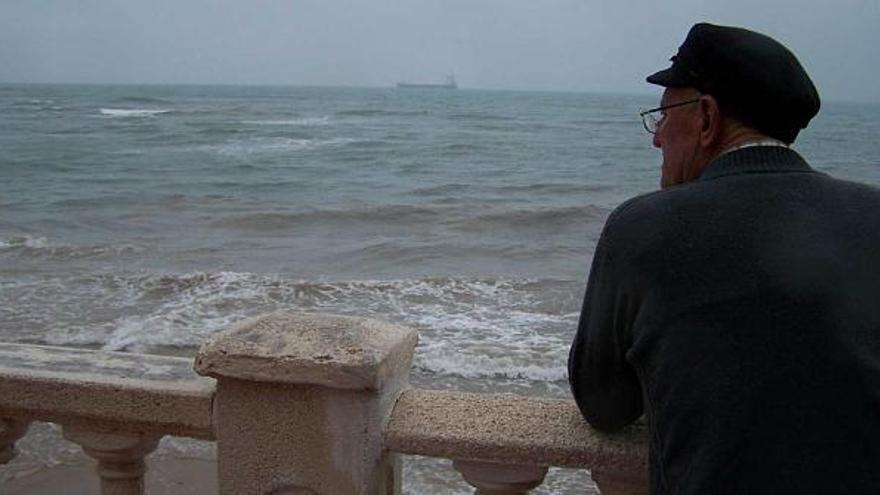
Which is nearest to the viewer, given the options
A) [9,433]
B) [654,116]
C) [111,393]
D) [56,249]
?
[654,116]

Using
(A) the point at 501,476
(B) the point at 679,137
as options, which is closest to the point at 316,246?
(A) the point at 501,476

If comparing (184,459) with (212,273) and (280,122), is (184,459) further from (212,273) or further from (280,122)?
(280,122)

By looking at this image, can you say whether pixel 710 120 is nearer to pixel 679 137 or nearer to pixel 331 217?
pixel 679 137

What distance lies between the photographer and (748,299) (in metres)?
1.46

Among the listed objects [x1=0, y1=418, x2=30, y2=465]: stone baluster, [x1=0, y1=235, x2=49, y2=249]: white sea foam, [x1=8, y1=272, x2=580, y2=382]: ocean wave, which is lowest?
[x1=0, y1=235, x2=49, y2=249]: white sea foam

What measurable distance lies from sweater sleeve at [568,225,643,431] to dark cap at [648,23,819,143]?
0.34m

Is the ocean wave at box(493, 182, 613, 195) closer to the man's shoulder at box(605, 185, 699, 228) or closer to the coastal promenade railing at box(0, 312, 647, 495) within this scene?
the coastal promenade railing at box(0, 312, 647, 495)

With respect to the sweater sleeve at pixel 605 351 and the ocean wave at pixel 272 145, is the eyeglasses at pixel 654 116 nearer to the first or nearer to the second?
the sweater sleeve at pixel 605 351

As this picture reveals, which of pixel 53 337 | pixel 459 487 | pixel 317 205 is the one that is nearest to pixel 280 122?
pixel 317 205

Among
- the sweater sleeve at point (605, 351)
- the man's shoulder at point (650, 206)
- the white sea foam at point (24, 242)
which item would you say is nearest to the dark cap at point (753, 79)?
the man's shoulder at point (650, 206)

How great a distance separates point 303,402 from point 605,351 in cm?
76

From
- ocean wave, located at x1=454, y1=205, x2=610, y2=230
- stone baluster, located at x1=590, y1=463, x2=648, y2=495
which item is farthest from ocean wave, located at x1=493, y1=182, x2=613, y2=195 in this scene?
stone baluster, located at x1=590, y1=463, x2=648, y2=495

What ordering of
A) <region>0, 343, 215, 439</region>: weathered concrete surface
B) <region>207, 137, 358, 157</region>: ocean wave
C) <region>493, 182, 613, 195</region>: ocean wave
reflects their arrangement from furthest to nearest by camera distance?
<region>207, 137, 358, 157</region>: ocean wave < <region>493, 182, 613, 195</region>: ocean wave < <region>0, 343, 215, 439</region>: weathered concrete surface

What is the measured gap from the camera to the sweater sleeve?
5.29 feet
